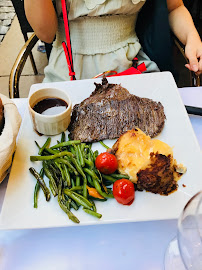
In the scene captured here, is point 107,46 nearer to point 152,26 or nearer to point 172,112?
point 152,26

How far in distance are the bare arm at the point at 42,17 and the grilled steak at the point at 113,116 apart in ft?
2.41

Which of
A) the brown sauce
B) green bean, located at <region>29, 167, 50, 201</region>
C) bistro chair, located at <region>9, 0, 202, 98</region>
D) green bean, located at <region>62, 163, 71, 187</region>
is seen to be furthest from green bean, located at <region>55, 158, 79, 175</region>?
bistro chair, located at <region>9, 0, 202, 98</region>

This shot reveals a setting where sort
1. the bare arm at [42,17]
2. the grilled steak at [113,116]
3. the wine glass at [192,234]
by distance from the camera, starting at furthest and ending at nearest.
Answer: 1. the bare arm at [42,17]
2. the grilled steak at [113,116]
3. the wine glass at [192,234]

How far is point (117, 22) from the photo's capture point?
2.11 m

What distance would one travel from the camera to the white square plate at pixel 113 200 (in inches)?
46.3

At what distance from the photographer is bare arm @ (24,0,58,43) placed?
1873mm

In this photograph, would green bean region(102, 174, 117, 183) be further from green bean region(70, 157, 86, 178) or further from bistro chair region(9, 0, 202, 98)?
bistro chair region(9, 0, 202, 98)

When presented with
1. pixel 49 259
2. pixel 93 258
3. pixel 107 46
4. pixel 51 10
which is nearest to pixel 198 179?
pixel 93 258

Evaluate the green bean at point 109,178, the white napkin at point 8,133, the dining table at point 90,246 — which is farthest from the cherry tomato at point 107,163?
the white napkin at point 8,133

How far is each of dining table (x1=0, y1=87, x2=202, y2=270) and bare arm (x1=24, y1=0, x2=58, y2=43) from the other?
57.8 inches

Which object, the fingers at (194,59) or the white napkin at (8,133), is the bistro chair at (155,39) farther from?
the white napkin at (8,133)

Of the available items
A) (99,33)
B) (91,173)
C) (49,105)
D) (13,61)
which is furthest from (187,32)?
(13,61)

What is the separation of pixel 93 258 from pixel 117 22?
1729mm

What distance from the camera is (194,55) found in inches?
80.2
